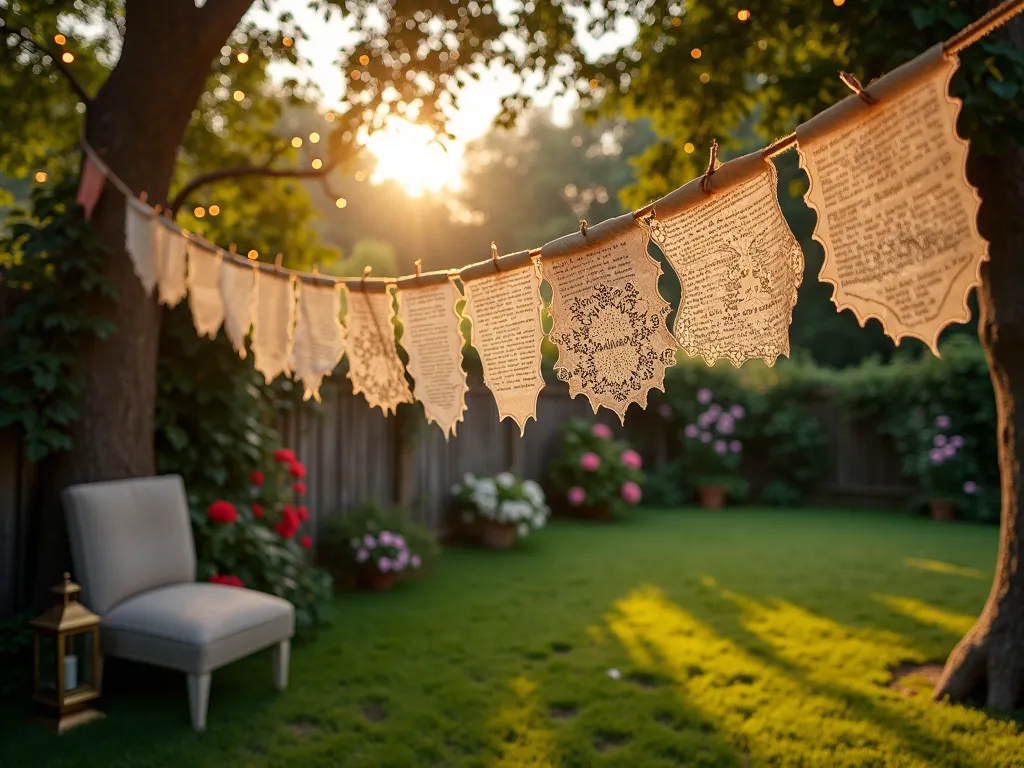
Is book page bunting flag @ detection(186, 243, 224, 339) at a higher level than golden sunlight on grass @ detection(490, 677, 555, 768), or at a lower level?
higher

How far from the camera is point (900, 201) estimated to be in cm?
122

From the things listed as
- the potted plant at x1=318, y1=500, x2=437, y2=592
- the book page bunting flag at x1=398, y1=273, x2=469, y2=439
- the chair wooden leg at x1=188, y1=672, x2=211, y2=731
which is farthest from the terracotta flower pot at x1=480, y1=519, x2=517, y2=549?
the book page bunting flag at x1=398, y1=273, x2=469, y2=439

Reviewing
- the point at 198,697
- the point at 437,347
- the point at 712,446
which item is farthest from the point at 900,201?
the point at 712,446

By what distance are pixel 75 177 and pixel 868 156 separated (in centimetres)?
339

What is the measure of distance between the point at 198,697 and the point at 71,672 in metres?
0.51

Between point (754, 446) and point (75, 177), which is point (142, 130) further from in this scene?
point (754, 446)

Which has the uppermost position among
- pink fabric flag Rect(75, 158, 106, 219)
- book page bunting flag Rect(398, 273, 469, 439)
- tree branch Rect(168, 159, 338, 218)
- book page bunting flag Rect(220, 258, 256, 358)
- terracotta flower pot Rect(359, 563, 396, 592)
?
tree branch Rect(168, 159, 338, 218)

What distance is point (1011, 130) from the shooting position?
2.31 metres

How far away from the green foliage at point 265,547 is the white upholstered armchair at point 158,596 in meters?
0.30

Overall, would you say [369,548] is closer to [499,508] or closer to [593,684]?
[499,508]

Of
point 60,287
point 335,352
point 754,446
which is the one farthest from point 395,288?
point 754,446

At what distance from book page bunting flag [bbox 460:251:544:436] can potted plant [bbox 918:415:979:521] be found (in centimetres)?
756

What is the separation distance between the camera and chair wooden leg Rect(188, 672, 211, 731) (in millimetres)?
2604

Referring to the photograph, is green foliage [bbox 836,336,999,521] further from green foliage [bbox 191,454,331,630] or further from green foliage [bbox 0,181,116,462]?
green foliage [bbox 0,181,116,462]
